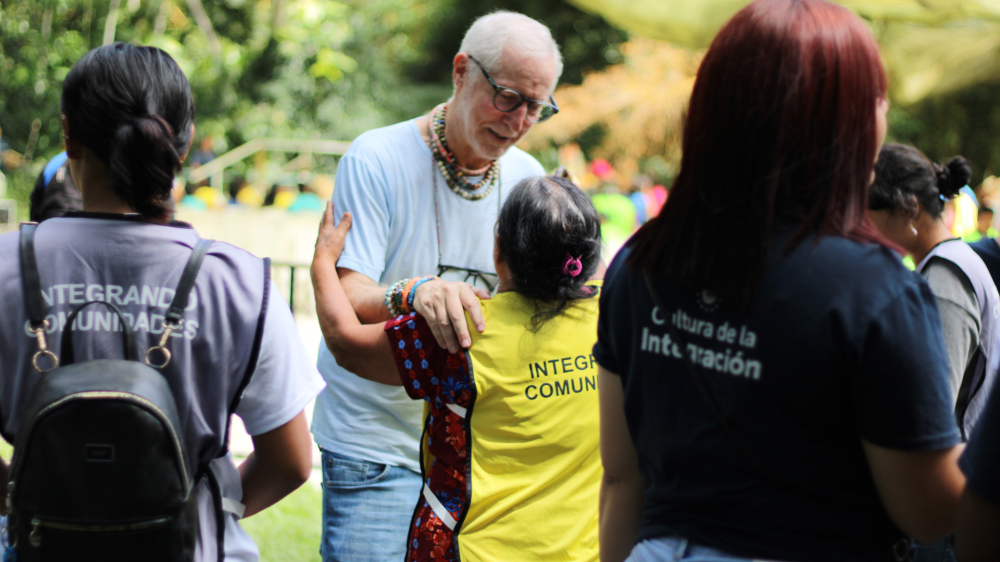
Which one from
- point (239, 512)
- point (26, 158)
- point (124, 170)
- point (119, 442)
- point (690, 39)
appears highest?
point (690, 39)

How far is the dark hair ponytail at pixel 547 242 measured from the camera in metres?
1.91

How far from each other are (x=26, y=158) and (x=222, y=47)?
5.48 meters

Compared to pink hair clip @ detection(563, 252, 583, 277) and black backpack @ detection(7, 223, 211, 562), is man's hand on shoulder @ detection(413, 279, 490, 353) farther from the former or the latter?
black backpack @ detection(7, 223, 211, 562)

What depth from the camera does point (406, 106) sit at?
80.6ft

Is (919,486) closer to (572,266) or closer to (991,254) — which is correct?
(572,266)

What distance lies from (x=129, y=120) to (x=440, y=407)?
90 cm

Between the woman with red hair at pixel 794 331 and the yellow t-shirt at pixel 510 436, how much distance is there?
61cm

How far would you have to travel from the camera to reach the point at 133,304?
4.71ft

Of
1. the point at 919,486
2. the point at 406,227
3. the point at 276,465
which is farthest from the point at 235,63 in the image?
the point at 919,486

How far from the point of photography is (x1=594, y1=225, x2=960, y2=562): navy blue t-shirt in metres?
1.09

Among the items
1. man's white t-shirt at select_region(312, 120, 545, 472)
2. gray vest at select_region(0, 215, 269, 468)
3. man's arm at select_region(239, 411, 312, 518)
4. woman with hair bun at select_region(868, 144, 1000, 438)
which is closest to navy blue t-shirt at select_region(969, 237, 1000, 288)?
woman with hair bun at select_region(868, 144, 1000, 438)

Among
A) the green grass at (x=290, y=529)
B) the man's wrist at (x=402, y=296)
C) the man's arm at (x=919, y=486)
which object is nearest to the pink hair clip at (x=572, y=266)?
the man's wrist at (x=402, y=296)

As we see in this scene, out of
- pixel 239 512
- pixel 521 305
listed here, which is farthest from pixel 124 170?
pixel 521 305

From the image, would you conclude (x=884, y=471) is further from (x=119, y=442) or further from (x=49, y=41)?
(x=49, y=41)
